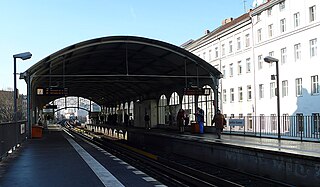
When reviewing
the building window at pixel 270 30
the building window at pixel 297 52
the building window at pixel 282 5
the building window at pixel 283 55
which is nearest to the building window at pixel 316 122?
the building window at pixel 297 52

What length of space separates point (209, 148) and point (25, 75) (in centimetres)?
1667

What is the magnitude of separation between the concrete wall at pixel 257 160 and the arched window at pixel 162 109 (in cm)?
2213

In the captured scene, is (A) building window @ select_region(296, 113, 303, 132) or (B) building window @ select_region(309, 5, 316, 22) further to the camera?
(B) building window @ select_region(309, 5, 316, 22)

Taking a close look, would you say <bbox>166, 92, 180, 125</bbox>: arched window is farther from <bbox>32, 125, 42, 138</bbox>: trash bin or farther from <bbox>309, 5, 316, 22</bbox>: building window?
<bbox>309, 5, 316, 22</bbox>: building window

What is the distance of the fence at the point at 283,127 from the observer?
19469mm

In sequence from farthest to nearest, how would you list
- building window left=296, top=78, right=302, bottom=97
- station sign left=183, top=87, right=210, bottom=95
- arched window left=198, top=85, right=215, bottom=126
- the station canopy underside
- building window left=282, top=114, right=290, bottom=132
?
building window left=296, top=78, right=302, bottom=97, arched window left=198, top=85, right=215, bottom=126, the station canopy underside, station sign left=183, top=87, right=210, bottom=95, building window left=282, top=114, right=290, bottom=132

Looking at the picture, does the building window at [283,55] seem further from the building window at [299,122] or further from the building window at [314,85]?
the building window at [299,122]

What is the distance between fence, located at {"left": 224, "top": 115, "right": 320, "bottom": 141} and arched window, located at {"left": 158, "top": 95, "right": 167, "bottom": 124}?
16.3 meters

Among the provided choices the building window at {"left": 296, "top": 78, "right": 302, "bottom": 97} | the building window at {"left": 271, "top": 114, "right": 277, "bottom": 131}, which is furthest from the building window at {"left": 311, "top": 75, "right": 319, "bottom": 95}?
the building window at {"left": 271, "top": 114, "right": 277, "bottom": 131}

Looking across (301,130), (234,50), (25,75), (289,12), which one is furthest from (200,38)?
(301,130)

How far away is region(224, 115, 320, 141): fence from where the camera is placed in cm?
1947

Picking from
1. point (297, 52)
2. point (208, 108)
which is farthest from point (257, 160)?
point (297, 52)

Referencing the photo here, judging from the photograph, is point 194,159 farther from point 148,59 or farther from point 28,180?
point 148,59

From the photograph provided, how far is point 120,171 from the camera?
46.6 feet
